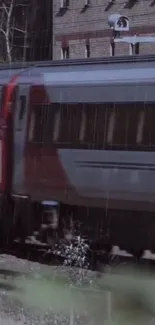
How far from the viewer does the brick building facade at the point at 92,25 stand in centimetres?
3381

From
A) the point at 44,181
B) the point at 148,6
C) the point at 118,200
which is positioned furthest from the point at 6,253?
the point at 148,6

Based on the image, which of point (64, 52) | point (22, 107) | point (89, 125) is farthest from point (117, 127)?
point (64, 52)

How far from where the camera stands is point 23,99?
12.8 metres

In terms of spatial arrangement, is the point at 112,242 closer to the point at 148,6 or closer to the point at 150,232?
the point at 150,232

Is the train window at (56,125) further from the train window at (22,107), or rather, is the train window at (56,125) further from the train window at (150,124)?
the train window at (150,124)

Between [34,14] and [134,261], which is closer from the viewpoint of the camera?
[134,261]

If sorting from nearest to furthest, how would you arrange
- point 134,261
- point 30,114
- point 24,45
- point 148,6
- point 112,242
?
point 134,261
point 112,242
point 30,114
point 148,6
point 24,45

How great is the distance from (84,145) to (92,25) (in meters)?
25.2

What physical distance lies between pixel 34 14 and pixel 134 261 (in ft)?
108

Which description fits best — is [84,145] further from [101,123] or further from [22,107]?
[22,107]

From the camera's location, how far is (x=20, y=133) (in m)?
12.9

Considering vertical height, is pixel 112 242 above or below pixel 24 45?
below

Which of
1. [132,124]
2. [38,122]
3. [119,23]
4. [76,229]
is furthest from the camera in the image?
[119,23]

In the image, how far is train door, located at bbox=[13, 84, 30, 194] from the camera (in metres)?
12.8
